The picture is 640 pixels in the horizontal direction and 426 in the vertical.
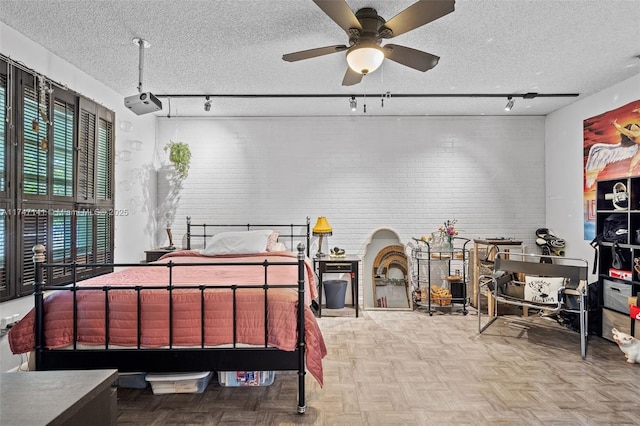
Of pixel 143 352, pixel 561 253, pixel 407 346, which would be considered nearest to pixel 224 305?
pixel 143 352

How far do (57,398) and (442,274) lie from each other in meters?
5.23

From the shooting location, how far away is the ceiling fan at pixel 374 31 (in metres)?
2.23

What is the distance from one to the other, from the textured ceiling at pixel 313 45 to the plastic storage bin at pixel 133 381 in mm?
2580

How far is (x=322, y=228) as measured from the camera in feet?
16.8

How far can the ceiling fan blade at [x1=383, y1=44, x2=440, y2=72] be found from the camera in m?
2.68

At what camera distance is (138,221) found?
5.01m

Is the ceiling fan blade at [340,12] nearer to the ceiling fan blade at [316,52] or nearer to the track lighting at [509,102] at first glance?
the ceiling fan blade at [316,52]

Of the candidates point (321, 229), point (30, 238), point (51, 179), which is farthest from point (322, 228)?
point (30, 238)

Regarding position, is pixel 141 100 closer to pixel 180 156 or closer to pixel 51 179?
pixel 51 179

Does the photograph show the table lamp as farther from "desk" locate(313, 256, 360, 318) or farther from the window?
the window

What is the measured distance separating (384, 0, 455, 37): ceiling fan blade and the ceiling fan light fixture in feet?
0.54

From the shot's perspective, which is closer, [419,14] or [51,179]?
[419,14]

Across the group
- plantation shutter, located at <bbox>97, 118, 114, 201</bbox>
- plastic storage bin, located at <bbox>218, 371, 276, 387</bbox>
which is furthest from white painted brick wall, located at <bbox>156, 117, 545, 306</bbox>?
plastic storage bin, located at <bbox>218, 371, 276, 387</bbox>

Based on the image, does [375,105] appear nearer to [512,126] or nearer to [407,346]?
[512,126]
